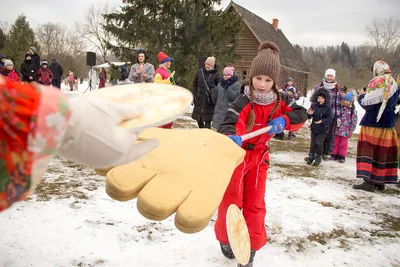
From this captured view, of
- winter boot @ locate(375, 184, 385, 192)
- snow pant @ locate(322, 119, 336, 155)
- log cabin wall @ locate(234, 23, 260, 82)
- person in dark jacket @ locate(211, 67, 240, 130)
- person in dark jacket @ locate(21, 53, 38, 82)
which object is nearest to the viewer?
winter boot @ locate(375, 184, 385, 192)

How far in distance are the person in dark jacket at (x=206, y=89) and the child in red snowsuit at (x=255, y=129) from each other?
11.8 ft

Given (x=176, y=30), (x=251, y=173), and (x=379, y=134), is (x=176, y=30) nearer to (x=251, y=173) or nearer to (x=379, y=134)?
(x=379, y=134)

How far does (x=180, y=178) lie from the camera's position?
127 centimetres

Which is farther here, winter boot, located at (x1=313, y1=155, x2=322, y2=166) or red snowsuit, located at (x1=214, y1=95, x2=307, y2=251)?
winter boot, located at (x1=313, y1=155, x2=322, y2=166)

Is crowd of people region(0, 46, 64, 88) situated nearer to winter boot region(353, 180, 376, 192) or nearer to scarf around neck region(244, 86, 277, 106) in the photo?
scarf around neck region(244, 86, 277, 106)

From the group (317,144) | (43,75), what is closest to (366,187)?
(317,144)

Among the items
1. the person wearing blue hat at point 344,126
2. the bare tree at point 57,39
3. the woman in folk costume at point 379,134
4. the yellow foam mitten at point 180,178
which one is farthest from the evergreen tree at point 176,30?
the bare tree at point 57,39

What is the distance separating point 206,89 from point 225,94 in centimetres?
60

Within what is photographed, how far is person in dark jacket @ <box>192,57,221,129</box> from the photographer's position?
227 inches

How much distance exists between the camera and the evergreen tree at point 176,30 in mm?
13242

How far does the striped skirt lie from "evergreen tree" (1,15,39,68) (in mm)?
24500

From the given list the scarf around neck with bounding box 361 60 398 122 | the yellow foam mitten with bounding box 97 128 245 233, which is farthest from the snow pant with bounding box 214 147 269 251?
the scarf around neck with bounding box 361 60 398 122

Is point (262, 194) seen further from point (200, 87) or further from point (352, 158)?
point (352, 158)

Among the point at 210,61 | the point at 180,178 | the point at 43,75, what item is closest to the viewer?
the point at 180,178
